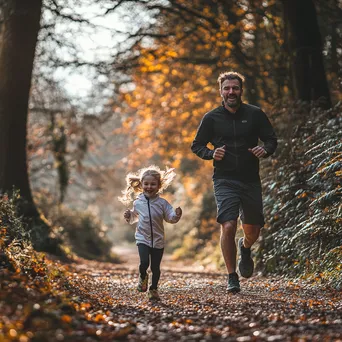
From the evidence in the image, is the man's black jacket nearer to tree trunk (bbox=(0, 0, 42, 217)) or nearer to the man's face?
the man's face

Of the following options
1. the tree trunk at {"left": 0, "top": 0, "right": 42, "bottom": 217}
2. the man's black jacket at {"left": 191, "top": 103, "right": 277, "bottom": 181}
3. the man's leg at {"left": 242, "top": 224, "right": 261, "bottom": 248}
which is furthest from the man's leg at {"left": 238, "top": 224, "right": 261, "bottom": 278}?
the tree trunk at {"left": 0, "top": 0, "right": 42, "bottom": 217}

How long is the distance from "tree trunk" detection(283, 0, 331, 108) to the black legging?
5566 mm

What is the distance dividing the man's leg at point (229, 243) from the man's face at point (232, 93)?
4.47 ft

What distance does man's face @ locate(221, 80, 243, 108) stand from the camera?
22.8 feet

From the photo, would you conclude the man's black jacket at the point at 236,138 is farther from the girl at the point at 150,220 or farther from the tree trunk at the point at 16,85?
the tree trunk at the point at 16,85

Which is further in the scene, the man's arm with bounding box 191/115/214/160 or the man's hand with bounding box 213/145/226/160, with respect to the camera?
the man's arm with bounding box 191/115/214/160

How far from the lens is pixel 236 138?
22.7 feet

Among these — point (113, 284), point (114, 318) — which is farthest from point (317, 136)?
point (114, 318)

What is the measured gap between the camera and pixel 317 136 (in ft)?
29.8

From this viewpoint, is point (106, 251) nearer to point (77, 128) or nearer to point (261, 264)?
point (77, 128)

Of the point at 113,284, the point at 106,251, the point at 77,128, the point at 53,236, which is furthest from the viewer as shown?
the point at 106,251

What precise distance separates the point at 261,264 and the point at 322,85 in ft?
11.7

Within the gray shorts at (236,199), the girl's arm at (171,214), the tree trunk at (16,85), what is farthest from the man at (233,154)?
the tree trunk at (16,85)

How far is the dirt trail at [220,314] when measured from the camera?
4.00 m
